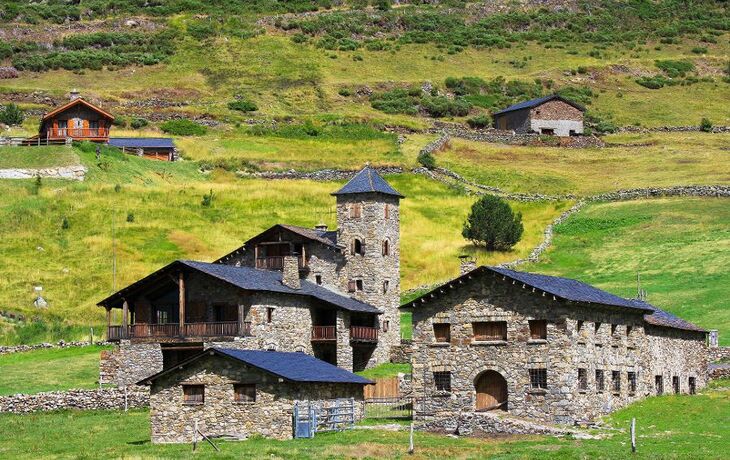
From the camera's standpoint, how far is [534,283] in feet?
195

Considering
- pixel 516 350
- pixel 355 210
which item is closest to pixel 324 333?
pixel 355 210

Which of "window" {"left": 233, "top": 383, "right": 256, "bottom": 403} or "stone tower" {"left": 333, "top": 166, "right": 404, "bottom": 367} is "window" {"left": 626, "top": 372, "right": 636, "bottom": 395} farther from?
"stone tower" {"left": 333, "top": 166, "right": 404, "bottom": 367}

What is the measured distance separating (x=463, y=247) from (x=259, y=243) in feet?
73.7

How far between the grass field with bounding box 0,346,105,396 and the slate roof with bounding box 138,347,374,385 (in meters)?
15.7

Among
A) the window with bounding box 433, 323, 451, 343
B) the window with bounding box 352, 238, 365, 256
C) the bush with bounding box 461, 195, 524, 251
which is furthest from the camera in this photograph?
the bush with bounding box 461, 195, 524, 251

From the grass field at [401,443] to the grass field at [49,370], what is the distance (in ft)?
31.2

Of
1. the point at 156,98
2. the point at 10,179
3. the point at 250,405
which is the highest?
the point at 156,98

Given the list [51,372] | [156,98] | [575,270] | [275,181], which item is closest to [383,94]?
[156,98]

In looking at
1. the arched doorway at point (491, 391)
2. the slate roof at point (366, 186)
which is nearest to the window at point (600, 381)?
the arched doorway at point (491, 391)

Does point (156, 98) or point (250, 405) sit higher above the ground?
point (156, 98)

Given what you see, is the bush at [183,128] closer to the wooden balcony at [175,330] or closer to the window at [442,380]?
the wooden balcony at [175,330]

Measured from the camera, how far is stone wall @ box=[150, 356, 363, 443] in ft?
176

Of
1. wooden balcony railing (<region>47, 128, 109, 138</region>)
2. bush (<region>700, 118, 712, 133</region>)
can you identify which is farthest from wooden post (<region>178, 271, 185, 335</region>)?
bush (<region>700, 118, 712, 133</region>)

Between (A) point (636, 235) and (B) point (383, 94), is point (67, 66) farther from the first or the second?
(A) point (636, 235)
